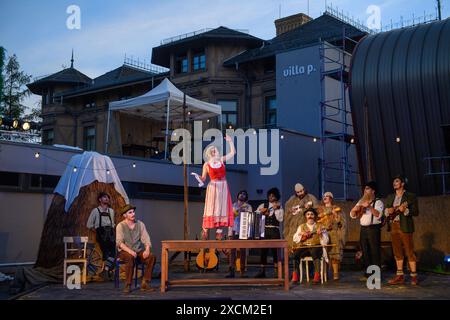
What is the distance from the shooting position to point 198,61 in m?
27.6

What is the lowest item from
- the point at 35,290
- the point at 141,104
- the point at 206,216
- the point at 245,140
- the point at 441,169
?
the point at 35,290

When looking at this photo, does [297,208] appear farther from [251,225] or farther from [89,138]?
[89,138]

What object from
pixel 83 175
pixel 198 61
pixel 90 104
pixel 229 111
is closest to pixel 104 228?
pixel 83 175

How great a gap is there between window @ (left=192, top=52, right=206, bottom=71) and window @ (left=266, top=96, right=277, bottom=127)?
379 centimetres

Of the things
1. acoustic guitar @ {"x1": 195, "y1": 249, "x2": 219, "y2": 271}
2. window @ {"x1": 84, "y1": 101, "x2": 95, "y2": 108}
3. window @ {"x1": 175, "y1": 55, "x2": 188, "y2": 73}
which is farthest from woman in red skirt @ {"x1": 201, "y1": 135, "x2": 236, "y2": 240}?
window @ {"x1": 84, "y1": 101, "x2": 95, "y2": 108}

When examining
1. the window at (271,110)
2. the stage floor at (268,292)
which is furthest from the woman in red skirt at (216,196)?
the window at (271,110)

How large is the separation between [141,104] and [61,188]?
943cm

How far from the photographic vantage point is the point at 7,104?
28609 mm

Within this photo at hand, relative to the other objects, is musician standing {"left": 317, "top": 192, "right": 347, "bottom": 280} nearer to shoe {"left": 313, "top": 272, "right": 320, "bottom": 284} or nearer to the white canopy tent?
shoe {"left": 313, "top": 272, "right": 320, "bottom": 284}

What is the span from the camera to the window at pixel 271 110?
2550 cm

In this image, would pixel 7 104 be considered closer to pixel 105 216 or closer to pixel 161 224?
pixel 161 224

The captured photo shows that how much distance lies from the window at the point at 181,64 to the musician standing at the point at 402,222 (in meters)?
20.1

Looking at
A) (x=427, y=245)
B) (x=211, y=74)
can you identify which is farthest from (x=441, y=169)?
(x=211, y=74)

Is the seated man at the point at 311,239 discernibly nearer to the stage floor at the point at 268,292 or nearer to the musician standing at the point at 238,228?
the stage floor at the point at 268,292
